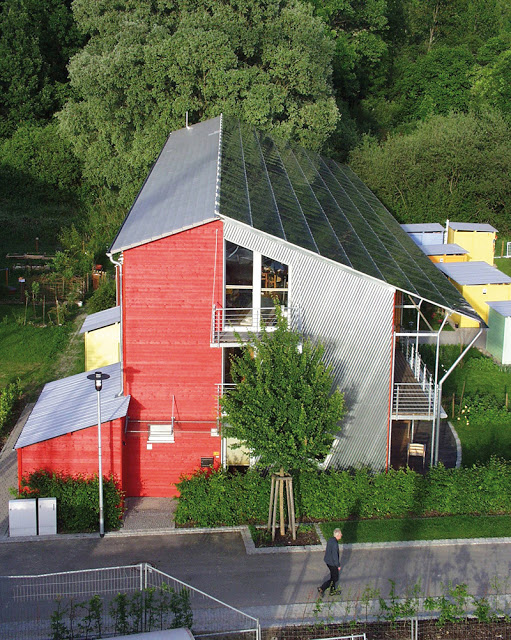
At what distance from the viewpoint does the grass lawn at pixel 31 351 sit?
2584 centimetres

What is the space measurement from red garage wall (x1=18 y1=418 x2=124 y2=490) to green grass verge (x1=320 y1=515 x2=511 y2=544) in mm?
4728

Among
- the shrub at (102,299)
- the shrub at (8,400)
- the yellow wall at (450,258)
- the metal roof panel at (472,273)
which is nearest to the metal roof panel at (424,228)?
the yellow wall at (450,258)

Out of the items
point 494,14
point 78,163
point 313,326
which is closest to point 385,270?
point 313,326

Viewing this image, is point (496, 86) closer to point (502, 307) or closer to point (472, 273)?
point (472, 273)

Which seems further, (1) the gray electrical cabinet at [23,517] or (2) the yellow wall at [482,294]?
(2) the yellow wall at [482,294]

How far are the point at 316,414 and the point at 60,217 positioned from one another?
Answer: 29937 mm

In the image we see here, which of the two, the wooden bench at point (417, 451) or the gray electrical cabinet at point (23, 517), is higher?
the wooden bench at point (417, 451)

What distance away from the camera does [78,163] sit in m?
45.3

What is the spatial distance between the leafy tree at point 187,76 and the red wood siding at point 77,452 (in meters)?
21.1

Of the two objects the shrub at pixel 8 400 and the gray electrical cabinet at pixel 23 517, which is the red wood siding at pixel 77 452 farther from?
the shrub at pixel 8 400

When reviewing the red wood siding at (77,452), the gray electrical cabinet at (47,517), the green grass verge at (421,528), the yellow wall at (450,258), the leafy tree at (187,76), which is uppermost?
the leafy tree at (187,76)

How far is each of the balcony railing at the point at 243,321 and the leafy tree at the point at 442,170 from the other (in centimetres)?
2699

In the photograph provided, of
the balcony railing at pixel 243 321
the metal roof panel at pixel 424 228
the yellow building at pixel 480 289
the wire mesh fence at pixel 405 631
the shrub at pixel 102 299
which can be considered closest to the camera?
the wire mesh fence at pixel 405 631

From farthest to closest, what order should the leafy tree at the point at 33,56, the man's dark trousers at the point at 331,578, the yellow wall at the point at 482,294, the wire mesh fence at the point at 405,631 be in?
the leafy tree at the point at 33,56 < the yellow wall at the point at 482,294 < the man's dark trousers at the point at 331,578 < the wire mesh fence at the point at 405,631
